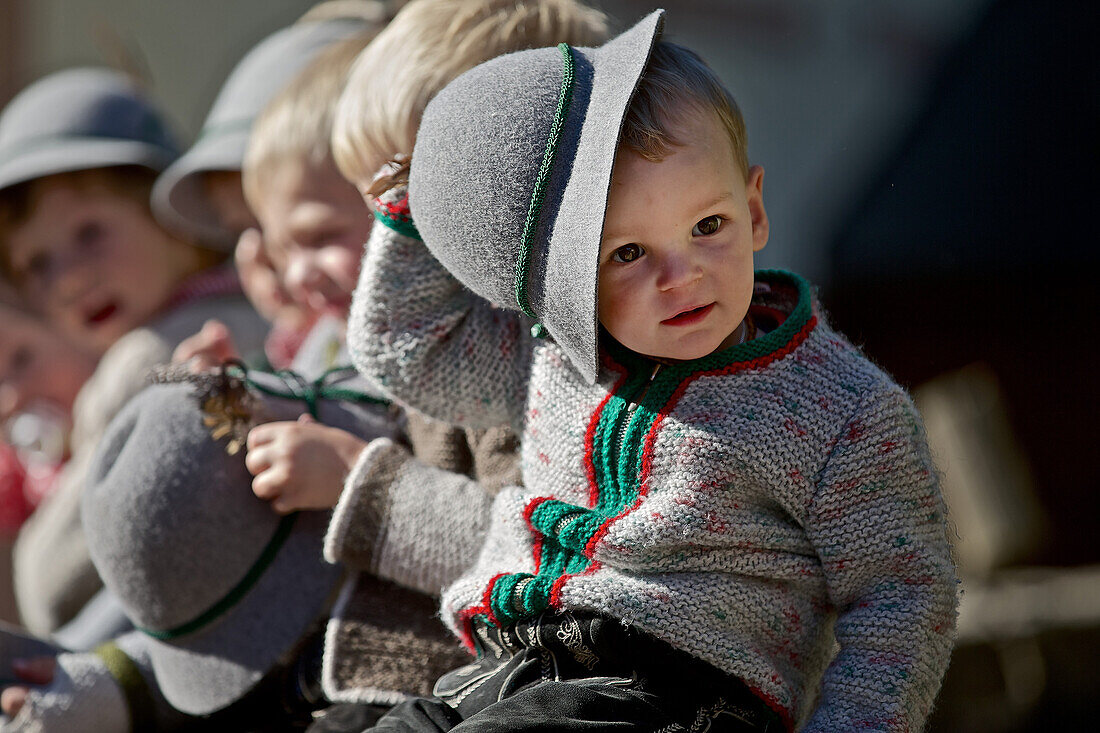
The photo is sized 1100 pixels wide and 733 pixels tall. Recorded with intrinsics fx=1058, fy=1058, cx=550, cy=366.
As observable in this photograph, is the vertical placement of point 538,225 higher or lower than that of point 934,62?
higher

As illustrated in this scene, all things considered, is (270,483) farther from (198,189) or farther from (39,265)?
(39,265)

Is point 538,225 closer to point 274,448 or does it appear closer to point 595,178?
point 595,178

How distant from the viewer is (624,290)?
76 centimetres

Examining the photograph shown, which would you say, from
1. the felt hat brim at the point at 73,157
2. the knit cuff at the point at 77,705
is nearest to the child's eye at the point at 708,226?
the knit cuff at the point at 77,705

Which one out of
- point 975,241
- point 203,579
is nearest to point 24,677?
point 203,579

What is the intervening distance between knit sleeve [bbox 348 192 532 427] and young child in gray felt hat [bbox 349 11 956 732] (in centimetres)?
6

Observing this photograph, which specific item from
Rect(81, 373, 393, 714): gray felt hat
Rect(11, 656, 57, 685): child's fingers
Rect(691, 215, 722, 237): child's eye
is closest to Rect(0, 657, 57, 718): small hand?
Rect(11, 656, 57, 685): child's fingers

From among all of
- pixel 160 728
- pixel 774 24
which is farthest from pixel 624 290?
pixel 774 24

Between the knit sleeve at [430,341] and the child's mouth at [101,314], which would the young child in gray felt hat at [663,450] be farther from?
the child's mouth at [101,314]

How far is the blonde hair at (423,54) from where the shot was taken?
3.27ft

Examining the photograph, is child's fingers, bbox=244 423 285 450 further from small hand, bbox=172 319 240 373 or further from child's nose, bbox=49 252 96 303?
child's nose, bbox=49 252 96 303

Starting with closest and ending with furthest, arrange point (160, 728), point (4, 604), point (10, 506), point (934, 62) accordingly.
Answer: point (160, 728) < point (10, 506) < point (4, 604) < point (934, 62)

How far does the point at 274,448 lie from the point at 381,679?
9.4 inches

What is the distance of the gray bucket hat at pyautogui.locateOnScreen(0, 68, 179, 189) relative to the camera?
177 cm
